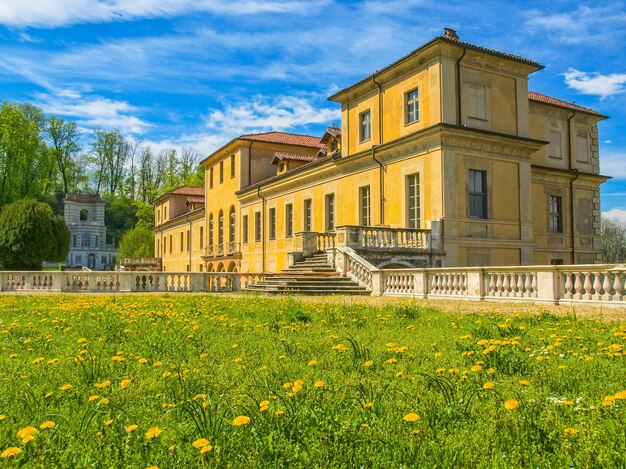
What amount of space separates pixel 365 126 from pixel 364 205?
396 centimetres

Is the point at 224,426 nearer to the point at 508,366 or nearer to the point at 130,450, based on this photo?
the point at 130,450

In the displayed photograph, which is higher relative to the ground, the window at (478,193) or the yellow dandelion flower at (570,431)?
the window at (478,193)

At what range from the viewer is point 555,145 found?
2919cm

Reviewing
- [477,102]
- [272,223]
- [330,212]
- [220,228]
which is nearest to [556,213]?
[477,102]

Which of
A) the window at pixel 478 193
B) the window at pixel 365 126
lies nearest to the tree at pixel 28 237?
the window at pixel 365 126

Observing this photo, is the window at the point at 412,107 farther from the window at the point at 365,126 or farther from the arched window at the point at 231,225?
the arched window at the point at 231,225

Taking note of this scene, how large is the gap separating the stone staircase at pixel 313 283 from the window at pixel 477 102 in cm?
889

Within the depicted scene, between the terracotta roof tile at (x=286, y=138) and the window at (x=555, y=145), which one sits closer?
the window at (x=555, y=145)

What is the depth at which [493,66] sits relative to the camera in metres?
23.7

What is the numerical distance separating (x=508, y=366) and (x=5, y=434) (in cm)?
357

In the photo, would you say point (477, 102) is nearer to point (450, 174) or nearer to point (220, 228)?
point (450, 174)

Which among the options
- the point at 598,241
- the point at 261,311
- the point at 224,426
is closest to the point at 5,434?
the point at 224,426

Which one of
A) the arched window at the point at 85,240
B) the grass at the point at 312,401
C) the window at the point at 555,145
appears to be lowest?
the grass at the point at 312,401

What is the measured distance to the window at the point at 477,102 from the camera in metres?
23.0
